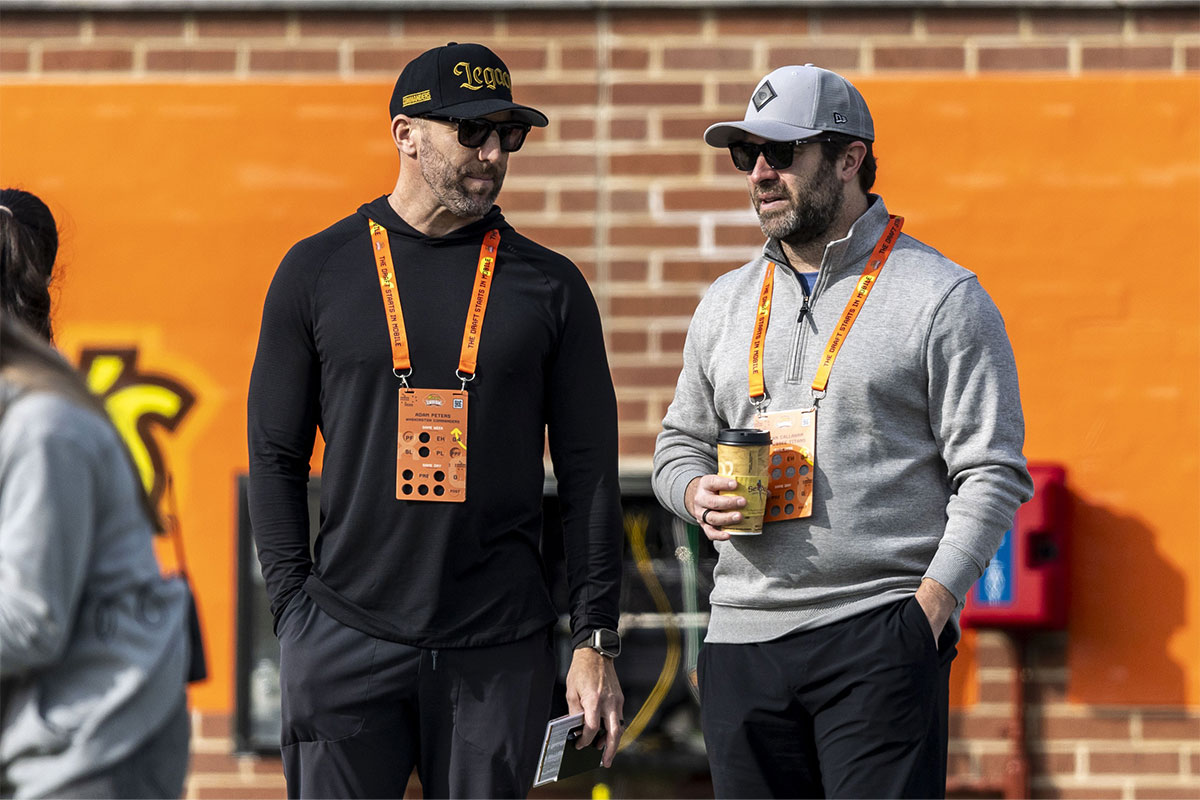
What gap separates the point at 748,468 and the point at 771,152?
0.75 metres

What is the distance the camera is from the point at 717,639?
3.68 metres

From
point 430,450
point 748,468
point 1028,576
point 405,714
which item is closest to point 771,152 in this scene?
point 748,468

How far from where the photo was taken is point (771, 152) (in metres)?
3.73

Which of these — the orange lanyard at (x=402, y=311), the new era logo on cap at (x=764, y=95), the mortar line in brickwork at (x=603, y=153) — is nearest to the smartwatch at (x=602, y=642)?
the orange lanyard at (x=402, y=311)

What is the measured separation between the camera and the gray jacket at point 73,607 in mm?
2355

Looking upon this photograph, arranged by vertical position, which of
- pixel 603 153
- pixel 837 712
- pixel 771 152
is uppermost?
pixel 603 153

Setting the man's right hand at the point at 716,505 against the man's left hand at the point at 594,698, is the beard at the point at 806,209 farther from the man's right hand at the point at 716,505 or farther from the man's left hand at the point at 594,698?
the man's left hand at the point at 594,698

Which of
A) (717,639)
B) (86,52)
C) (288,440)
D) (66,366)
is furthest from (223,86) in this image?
(66,366)

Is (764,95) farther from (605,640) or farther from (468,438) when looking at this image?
(605,640)

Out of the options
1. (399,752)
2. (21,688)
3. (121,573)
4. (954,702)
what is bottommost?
(954,702)

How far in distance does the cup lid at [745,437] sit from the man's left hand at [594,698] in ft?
1.72

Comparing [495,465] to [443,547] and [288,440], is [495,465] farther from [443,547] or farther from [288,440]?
[288,440]

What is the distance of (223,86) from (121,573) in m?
3.63

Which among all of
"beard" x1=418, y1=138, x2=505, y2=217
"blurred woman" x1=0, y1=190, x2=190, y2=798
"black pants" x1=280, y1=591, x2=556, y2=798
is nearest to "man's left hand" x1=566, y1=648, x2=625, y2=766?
"black pants" x1=280, y1=591, x2=556, y2=798
